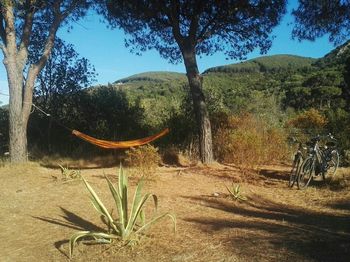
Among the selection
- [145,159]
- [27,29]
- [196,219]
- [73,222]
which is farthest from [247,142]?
[27,29]

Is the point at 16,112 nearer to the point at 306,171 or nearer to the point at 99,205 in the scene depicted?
the point at 99,205

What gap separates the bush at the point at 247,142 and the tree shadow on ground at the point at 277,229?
7.68 feet

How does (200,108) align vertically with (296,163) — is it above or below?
above

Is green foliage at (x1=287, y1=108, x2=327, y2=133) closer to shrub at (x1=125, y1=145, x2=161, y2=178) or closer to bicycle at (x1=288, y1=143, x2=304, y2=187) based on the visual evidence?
bicycle at (x1=288, y1=143, x2=304, y2=187)

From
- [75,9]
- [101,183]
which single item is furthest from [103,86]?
[101,183]

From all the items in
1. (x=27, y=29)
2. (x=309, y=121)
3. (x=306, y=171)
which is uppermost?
(x=27, y=29)

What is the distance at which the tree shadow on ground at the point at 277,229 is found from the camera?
3.73 m

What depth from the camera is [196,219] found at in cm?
516

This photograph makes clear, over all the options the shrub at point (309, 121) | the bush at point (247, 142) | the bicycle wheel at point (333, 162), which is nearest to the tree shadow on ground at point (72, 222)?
the bush at point (247, 142)

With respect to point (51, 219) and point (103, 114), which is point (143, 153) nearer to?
point (51, 219)

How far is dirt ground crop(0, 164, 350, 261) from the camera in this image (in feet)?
12.7

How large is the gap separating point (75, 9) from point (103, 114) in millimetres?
3565

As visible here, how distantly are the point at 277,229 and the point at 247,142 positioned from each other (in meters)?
4.21

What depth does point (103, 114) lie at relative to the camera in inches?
523
